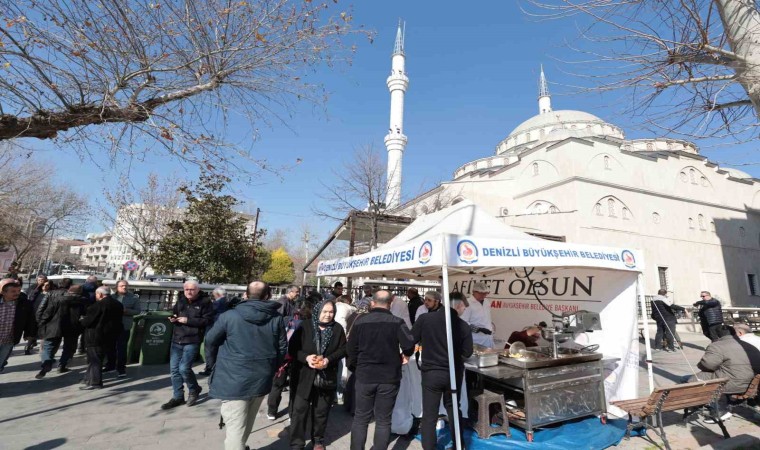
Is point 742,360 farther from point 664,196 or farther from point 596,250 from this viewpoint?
point 664,196

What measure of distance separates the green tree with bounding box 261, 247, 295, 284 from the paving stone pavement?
39.9 metres

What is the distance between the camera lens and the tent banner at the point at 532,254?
432 centimetres

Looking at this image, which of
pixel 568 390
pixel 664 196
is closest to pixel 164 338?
pixel 568 390

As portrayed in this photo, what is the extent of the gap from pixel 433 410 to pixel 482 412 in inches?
39.3

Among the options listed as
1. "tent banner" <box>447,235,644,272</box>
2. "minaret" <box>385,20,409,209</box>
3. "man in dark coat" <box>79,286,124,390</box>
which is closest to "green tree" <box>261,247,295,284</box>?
"minaret" <box>385,20,409,209</box>

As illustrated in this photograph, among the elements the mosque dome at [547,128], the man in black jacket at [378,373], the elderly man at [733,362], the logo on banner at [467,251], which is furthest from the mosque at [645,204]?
the man in black jacket at [378,373]

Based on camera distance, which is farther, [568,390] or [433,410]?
[568,390]

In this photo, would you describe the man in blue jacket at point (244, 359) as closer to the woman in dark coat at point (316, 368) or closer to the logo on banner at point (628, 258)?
the woman in dark coat at point (316, 368)

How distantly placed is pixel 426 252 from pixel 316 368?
1.89m

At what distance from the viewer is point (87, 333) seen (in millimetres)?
6051

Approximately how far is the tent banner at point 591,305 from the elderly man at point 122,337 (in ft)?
22.2

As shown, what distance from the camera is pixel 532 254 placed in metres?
4.76

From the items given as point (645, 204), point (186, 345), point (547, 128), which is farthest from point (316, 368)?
point (547, 128)

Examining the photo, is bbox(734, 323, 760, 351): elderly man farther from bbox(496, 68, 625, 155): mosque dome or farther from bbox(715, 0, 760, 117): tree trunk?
bbox(496, 68, 625, 155): mosque dome
